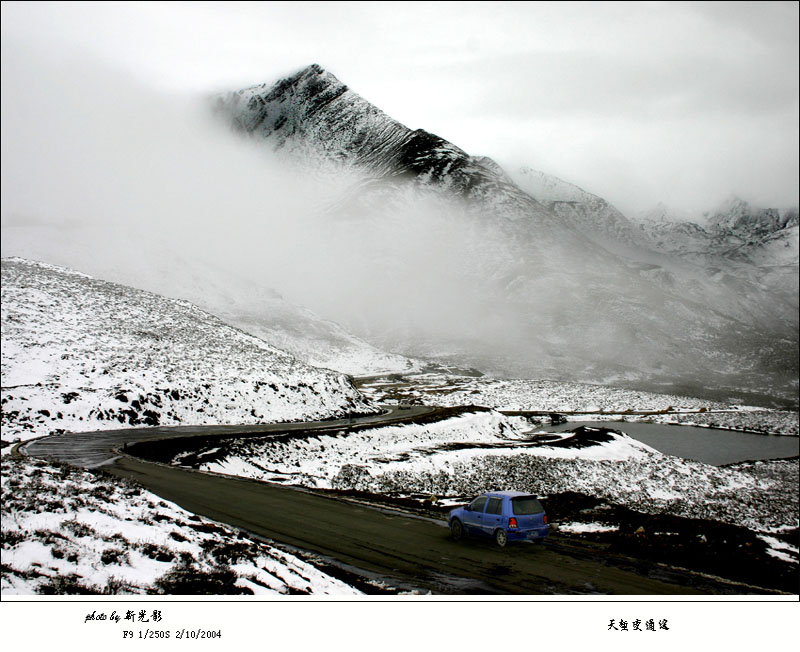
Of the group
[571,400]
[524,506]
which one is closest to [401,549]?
[524,506]

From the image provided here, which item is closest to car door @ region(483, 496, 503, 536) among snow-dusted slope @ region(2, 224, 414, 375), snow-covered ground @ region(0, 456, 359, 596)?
snow-covered ground @ region(0, 456, 359, 596)

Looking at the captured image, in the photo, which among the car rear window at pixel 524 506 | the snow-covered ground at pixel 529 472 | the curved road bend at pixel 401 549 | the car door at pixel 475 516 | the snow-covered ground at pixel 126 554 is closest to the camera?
the snow-covered ground at pixel 126 554

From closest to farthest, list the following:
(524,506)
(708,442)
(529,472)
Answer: (524,506), (529,472), (708,442)

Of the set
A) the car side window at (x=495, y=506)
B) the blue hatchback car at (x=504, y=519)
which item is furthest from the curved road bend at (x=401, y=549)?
the car side window at (x=495, y=506)

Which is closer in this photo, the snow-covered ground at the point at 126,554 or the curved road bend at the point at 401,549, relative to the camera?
the snow-covered ground at the point at 126,554

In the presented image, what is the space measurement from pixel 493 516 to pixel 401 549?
2.80 m

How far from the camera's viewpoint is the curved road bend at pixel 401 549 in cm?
1274

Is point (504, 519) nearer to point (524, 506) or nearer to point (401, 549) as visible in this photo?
point (524, 506)

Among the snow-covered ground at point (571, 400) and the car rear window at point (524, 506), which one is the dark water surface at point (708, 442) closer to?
the snow-covered ground at point (571, 400)

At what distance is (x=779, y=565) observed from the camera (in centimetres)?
1678

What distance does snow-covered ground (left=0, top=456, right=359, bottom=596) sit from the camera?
960 cm

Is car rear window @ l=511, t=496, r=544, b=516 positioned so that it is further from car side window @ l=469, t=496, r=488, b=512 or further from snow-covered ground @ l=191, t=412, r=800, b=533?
snow-covered ground @ l=191, t=412, r=800, b=533

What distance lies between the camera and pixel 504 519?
52.5ft

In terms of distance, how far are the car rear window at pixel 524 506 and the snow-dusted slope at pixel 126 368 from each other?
34201 millimetres
